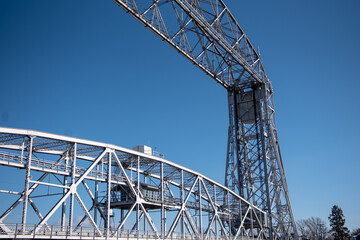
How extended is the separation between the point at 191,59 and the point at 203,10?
5.47 metres

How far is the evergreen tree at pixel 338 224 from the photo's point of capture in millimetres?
82938

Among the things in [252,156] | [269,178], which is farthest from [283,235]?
[252,156]

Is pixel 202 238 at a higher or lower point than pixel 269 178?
lower

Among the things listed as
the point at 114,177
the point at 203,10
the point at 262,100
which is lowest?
the point at 114,177

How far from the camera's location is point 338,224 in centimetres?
8369

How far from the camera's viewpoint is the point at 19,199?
31.3 m

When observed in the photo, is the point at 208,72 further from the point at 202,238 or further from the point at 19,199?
the point at 19,199

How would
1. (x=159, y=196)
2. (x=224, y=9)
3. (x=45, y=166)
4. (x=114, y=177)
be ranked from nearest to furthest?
1. (x=45, y=166)
2. (x=114, y=177)
3. (x=159, y=196)
4. (x=224, y=9)

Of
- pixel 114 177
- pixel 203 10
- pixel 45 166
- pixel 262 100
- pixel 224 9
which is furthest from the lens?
pixel 262 100

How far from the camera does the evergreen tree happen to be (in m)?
82.9

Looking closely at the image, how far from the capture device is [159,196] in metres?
42.5

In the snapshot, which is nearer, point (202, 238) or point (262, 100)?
point (202, 238)

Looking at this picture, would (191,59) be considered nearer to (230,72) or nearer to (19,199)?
(230,72)

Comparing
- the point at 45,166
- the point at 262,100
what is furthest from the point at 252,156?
the point at 45,166
